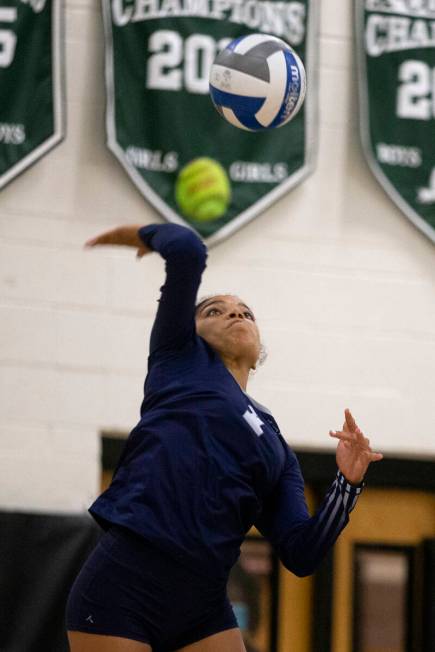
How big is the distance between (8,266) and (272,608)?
6.35 feet

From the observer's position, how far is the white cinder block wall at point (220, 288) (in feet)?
17.8

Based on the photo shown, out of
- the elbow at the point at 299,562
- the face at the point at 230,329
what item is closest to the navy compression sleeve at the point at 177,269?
the face at the point at 230,329

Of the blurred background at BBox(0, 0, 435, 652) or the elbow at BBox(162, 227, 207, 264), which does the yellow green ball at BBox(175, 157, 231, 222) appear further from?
the elbow at BBox(162, 227, 207, 264)

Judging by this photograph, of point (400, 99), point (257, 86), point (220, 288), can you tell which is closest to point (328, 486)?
point (220, 288)

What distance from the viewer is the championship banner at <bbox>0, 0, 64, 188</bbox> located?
5.41 meters

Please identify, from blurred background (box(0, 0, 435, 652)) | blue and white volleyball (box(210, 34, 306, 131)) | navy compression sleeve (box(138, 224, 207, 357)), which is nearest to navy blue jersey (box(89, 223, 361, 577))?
navy compression sleeve (box(138, 224, 207, 357))

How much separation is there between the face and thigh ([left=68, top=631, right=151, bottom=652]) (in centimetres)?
74

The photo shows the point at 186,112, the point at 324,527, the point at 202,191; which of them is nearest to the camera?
the point at 324,527

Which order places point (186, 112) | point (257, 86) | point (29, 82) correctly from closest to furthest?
point (257, 86) < point (29, 82) < point (186, 112)

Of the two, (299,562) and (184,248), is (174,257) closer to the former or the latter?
(184,248)

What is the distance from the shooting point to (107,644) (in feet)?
9.67

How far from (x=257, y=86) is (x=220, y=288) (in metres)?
1.61

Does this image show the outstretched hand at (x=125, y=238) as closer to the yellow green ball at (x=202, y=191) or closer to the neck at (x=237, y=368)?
the neck at (x=237, y=368)

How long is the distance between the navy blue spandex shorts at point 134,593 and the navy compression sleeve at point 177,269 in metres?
0.49
